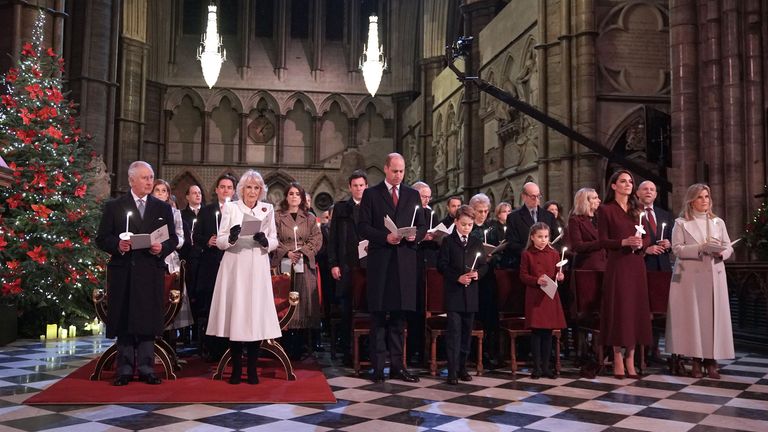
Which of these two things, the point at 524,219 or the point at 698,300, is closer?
the point at 698,300

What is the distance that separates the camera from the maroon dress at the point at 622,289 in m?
6.27

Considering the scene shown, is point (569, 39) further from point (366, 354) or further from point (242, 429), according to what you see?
point (242, 429)

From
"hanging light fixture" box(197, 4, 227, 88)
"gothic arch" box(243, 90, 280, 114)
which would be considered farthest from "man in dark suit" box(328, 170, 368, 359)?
"gothic arch" box(243, 90, 280, 114)

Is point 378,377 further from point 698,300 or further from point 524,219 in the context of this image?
point 698,300

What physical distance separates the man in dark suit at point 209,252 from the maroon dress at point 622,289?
143 inches

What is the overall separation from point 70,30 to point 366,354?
13845 mm

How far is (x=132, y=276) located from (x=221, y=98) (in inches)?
1007

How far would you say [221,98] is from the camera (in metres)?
29.9

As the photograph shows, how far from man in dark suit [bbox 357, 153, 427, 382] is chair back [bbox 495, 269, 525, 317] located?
1.25 m

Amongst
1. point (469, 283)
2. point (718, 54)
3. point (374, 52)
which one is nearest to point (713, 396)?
point (469, 283)

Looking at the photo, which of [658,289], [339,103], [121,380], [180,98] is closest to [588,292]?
[658,289]

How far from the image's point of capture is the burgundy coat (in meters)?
6.84

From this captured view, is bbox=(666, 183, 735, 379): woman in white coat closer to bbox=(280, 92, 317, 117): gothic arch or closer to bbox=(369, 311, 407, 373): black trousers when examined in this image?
bbox=(369, 311, 407, 373): black trousers

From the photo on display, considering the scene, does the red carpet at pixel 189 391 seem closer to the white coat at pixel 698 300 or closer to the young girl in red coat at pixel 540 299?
the young girl in red coat at pixel 540 299
